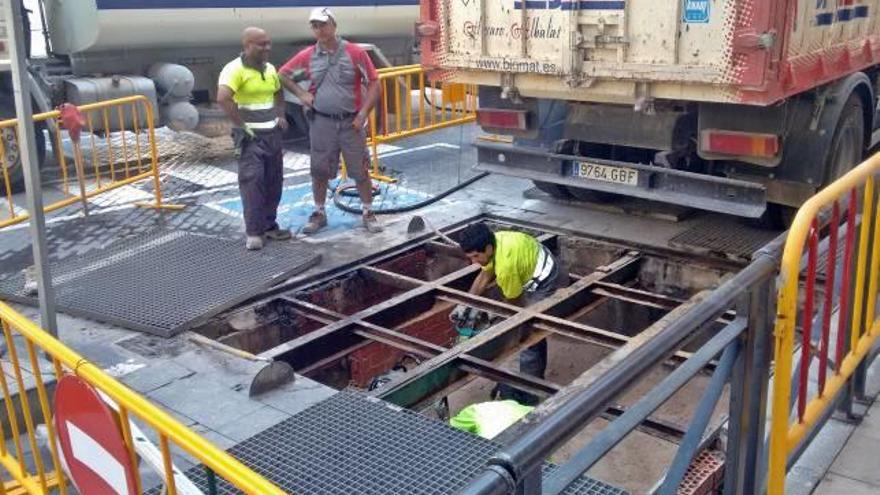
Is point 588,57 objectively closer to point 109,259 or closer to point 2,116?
point 109,259

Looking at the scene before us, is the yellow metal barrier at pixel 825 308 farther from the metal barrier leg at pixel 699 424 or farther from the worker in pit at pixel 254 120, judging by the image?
the worker in pit at pixel 254 120

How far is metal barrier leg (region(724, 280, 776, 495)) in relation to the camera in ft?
8.61

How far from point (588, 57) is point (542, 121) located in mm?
1193

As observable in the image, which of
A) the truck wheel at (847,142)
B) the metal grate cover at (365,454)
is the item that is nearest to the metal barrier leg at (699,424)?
the metal grate cover at (365,454)

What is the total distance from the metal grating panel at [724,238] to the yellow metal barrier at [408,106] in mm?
2411

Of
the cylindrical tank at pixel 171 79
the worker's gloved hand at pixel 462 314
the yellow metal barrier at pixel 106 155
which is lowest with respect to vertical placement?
the worker's gloved hand at pixel 462 314

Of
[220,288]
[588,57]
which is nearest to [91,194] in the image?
[220,288]

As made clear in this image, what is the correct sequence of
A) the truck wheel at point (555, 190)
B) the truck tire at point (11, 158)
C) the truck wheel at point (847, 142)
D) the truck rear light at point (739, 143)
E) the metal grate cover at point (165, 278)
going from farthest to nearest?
the truck tire at point (11, 158) < the truck wheel at point (555, 190) < the truck wheel at point (847, 142) < the truck rear light at point (739, 143) < the metal grate cover at point (165, 278)

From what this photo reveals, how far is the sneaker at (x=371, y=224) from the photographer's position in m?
7.10

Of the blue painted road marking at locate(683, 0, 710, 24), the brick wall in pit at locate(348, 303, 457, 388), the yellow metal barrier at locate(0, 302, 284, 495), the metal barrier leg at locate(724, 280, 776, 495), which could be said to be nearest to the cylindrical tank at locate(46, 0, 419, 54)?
the brick wall in pit at locate(348, 303, 457, 388)

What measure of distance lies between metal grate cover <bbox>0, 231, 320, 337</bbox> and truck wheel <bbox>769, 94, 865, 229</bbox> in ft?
12.0

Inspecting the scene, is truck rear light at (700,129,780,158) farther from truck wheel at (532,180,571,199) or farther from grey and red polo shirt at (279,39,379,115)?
grey and red polo shirt at (279,39,379,115)

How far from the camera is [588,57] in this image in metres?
6.09

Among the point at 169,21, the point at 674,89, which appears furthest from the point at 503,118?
the point at 169,21
